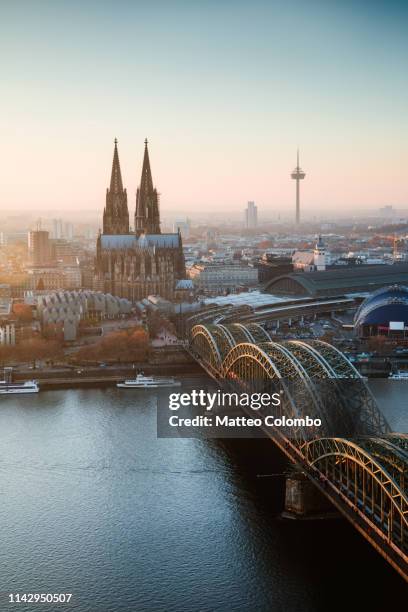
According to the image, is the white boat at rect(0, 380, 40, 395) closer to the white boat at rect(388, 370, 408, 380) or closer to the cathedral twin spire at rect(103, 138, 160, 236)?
the white boat at rect(388, 370, 408, 380)

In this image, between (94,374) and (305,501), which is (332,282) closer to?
(94,374)

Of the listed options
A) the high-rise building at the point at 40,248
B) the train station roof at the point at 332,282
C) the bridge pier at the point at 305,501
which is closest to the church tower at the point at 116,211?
the train station roof at the point at 332,282

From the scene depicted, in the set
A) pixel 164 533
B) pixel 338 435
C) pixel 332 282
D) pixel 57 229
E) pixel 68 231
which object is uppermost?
pixel 57 229

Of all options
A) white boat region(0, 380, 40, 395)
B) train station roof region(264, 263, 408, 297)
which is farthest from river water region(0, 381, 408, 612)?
train station roof region(264, 263, 408, 297)

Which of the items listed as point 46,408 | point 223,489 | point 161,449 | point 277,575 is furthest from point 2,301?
point 277,575

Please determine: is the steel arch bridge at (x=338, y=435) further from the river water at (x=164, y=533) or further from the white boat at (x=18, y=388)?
the white boat at (x=18, y=388)

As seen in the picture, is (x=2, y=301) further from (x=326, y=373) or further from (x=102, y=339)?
(x=326, y=373)

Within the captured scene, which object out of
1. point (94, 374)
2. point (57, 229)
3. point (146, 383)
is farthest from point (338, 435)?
point (57, 229)
